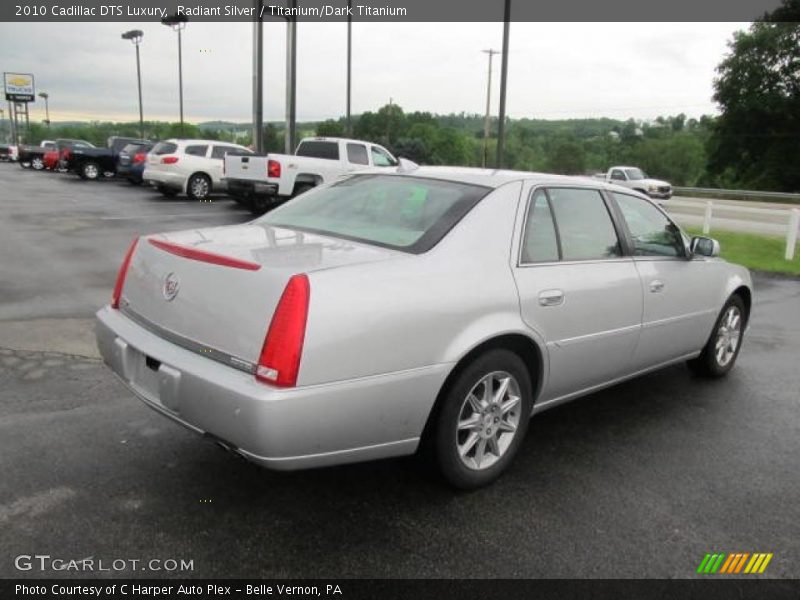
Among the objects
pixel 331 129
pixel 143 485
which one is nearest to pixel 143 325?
pixel 143 485

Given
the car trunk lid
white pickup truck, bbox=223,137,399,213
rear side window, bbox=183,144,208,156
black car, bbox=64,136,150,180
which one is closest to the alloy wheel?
the car trunk lid

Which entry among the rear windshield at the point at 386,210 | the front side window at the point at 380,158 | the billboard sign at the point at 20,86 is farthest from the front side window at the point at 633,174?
the billboard sign at the point at 20,86

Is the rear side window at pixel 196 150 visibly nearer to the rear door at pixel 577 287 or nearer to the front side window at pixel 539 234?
the rear door at pixel 577 287

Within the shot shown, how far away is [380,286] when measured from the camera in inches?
109

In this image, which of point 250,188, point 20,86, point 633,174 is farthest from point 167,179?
point 20,86

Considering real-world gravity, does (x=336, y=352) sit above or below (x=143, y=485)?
above

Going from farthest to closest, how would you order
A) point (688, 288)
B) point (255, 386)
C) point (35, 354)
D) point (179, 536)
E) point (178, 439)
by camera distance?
1. point (35, 354)
2. point (688, 288)
3. point (178, 439)
4. point (179, 536)
5. point (255, 386)

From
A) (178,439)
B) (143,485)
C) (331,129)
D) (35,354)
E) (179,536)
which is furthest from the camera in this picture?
(331,129)

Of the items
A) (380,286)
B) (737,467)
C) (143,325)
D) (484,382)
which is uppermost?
(380,286)

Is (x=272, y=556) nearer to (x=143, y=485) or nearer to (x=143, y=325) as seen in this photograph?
(x=143, y=485)

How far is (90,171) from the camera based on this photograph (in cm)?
2753

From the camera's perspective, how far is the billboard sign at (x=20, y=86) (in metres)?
79.8

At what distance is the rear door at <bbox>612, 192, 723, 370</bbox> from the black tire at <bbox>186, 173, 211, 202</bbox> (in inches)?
663

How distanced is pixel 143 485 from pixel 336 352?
4.30 feet
